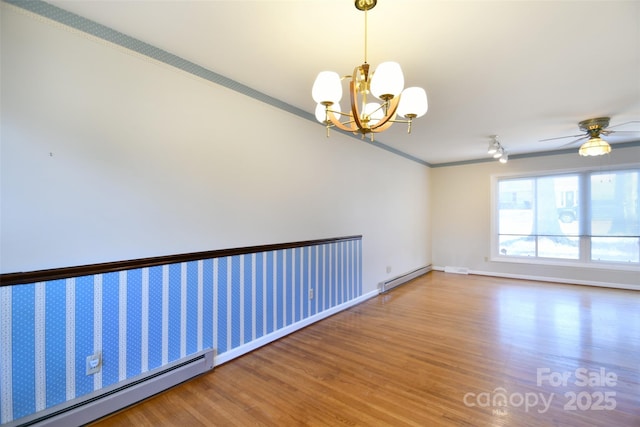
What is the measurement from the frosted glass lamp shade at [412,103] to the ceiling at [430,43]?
0.50 metres

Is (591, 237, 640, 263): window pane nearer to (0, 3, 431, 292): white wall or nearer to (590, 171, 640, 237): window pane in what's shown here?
(590, 171, 640, 237): window pane

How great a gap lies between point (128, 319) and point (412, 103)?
2.41 m

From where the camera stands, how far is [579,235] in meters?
5.18

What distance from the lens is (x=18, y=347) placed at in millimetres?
1506

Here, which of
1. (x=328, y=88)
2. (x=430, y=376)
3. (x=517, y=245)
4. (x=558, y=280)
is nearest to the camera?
(x=328, y=88)

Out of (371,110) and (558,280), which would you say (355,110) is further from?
(558,280)

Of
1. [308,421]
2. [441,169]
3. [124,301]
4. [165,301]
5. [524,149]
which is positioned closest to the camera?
[308,421]

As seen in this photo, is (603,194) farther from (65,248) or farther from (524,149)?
(65,248)

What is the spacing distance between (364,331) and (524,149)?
193 inches

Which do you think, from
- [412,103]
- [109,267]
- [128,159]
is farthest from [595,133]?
[109,267]

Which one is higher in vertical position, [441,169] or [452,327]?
[441,169]

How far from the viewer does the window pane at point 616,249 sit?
187 inches

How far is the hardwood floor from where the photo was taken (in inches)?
69.7

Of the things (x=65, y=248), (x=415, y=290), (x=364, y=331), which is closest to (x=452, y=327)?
(x=364, y=331)
